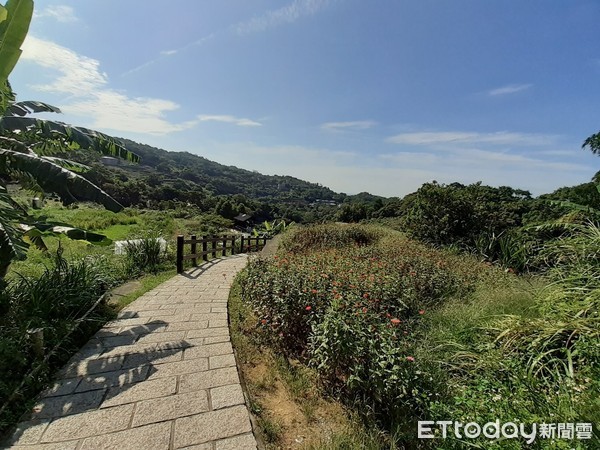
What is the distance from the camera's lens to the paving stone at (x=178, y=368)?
3.37 m

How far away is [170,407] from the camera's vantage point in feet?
9.23

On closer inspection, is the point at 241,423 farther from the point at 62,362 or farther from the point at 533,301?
the point at 533,301

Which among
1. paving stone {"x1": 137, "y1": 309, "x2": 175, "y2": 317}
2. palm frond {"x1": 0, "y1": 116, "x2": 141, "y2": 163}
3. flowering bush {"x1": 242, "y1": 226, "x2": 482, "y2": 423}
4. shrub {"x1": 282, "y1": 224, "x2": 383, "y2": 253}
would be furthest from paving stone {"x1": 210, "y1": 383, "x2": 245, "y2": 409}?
shrub {"x1": 282, "y1": 224, "x2": 383, "y2": 253}

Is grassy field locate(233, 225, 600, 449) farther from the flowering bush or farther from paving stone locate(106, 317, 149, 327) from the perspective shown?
paving stone locate(106, 317, 149, 327)

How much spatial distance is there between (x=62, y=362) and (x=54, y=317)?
43.4 inches

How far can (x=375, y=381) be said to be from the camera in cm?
268

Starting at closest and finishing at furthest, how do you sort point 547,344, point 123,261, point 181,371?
point 547,344 → point 181,371 → point 123,261

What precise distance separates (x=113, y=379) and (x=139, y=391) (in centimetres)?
46

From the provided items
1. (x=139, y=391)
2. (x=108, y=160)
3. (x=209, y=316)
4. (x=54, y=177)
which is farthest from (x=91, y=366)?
(x=108, y=160)

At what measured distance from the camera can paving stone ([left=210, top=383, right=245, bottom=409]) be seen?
2896 millimetres

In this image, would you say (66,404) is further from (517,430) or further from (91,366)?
(517,430)

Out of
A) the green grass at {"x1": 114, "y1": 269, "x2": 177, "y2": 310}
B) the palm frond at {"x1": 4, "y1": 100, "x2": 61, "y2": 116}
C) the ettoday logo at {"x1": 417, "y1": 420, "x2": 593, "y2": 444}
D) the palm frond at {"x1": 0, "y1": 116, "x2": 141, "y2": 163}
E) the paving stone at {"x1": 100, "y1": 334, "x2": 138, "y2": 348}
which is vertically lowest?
the green grass at {"x1": 114, "y1": 269, "x2": 177, "y2": 310}

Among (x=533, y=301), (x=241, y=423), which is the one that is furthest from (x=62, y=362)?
(x=533, y=301)

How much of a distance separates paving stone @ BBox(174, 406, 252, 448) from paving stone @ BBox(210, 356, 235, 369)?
0.83 m
